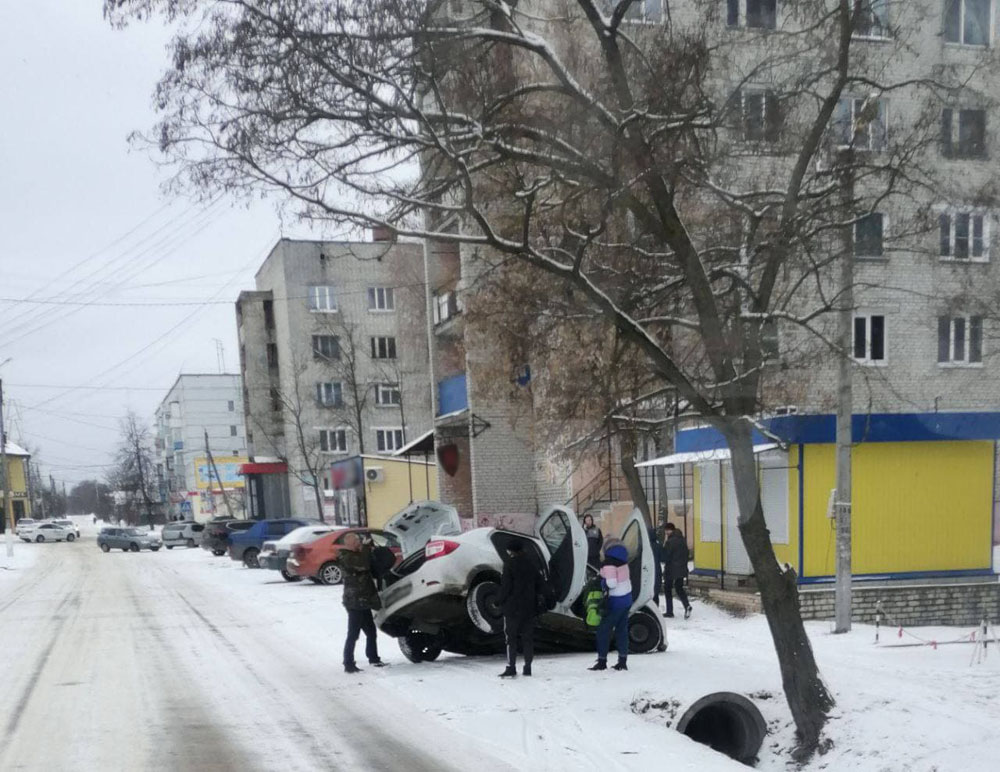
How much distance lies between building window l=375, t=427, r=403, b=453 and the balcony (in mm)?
20451

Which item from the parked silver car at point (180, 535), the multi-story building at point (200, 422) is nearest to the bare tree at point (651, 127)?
the parked silver car at point (180, 535)

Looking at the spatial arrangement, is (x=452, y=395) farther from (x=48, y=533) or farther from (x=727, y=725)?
(x=48, y=533)

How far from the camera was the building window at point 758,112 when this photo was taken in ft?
26.9

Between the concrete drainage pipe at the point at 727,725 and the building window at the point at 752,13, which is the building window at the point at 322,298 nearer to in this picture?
the building window at the point at 752,13

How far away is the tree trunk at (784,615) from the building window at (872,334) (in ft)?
29.3

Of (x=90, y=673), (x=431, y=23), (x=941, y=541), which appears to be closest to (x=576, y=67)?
(x=431, y=23)

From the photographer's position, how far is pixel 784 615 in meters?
7.66

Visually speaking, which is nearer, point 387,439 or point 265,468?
point 387,439

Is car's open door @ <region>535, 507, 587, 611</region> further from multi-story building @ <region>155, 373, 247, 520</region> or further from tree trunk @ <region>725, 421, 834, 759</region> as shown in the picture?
multi-story building @ <region>155, 373, 247, 520</region>

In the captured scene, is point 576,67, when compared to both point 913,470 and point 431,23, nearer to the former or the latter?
point 431,23

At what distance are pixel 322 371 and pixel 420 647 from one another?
34.9 m

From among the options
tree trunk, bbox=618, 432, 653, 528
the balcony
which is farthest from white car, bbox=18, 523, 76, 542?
tree trunk, bbox=618, 432, 653, 528

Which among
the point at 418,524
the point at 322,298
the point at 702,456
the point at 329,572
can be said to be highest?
the point at 322,298

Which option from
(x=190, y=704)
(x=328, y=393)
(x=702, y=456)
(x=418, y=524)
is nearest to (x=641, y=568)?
(x=418, y=524)
